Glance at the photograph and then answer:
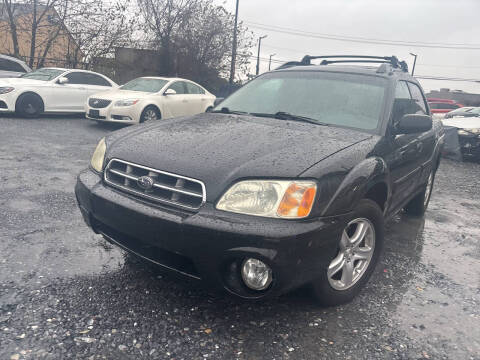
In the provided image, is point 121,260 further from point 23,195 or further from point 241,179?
point 23,195

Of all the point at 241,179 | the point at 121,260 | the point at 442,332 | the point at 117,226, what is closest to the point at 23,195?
the point at 121,260

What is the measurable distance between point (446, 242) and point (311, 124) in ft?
7.21

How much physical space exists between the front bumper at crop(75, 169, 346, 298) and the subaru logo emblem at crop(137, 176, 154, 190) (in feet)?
0.31

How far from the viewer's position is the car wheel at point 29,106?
10.1m

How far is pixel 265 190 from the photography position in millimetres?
2164

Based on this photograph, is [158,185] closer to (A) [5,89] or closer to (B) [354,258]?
(B) [354,258]

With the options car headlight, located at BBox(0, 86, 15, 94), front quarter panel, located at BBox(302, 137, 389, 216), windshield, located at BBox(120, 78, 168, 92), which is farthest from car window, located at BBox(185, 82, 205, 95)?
front quarter panel, located at BBox(302, 137, 389, 216)

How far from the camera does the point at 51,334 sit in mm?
2158

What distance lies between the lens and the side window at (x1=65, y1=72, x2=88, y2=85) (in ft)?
36.8

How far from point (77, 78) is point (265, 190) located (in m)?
10.8

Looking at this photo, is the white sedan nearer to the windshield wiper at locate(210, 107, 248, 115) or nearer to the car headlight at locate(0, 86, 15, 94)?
the car headlight at locate(0, 86, 15, 94)

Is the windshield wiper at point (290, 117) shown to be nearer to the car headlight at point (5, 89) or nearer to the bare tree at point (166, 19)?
the car headlight at point (5, 89)

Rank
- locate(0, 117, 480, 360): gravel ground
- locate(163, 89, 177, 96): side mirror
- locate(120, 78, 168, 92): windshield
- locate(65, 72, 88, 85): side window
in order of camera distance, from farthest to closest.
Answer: locate(65, 72, 88, 85): side window → locate(120, 78, 168, 92): windshield → locate(163, 89, 177, 96): side mirror → locate(0, 117, 480, 360): gravel ground

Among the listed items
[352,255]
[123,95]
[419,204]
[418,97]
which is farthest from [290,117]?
[123,95]
